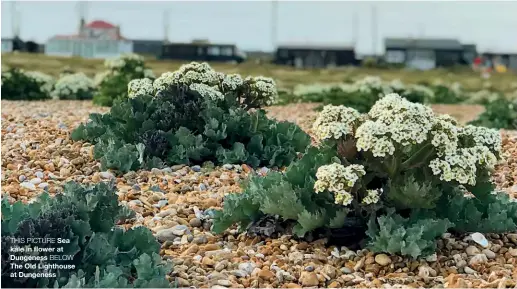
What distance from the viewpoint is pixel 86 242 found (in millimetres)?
3723

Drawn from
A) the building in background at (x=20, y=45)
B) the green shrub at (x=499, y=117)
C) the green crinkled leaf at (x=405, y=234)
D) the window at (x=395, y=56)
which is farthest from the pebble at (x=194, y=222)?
the window at (x=395, y=56)

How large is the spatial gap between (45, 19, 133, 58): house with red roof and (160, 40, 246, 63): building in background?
996mm

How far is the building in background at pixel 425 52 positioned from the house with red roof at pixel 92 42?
28.3ft

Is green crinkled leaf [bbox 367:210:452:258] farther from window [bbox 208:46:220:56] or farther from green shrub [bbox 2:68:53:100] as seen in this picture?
window [bbox 208:46:220:56]

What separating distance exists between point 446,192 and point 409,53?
19.4 meters

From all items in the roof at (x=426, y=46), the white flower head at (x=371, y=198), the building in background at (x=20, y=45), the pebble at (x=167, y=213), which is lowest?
the pebble at (x=167, y=213)

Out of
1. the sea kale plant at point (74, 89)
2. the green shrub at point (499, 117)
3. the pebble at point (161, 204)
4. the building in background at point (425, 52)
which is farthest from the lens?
the building in background at point (425, 52)

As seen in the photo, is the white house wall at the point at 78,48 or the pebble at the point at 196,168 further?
the white house wall at the point at 78,48

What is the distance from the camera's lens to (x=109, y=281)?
3342 mm

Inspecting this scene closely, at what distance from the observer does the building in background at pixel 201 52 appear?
1839 cm

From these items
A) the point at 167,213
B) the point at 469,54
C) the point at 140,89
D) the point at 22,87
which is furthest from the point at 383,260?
the point at 469,54

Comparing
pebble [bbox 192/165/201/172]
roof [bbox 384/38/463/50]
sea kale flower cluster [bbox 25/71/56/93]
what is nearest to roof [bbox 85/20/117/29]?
sea kale flower cluster [bbox 25/71/56/93]

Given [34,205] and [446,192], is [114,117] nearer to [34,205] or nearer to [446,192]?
[34,205]

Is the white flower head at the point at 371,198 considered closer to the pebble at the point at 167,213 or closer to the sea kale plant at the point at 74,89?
the pebble at the point at 167,213
